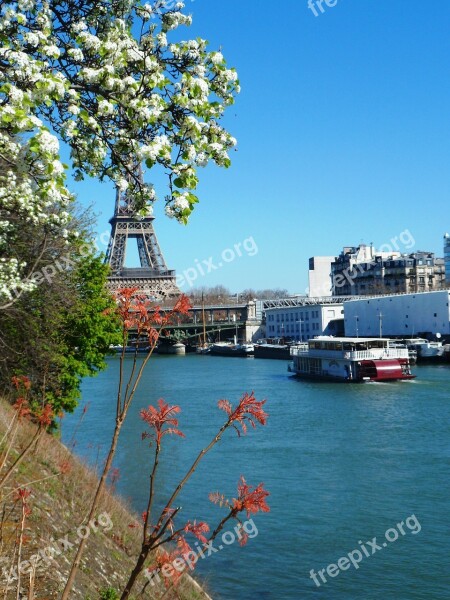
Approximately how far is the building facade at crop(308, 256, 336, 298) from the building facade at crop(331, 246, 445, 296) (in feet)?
89.7

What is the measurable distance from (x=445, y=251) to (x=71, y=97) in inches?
5885

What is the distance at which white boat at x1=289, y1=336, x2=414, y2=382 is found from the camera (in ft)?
168

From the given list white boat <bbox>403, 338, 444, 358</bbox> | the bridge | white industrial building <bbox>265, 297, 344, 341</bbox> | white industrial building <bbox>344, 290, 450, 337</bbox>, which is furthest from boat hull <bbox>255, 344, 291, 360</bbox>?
the bridge

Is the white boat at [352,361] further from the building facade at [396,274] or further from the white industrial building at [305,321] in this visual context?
the building facade at [396,274]

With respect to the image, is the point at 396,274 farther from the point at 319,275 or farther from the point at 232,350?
the point at 319,275

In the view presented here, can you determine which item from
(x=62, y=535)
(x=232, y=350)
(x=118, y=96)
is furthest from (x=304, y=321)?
(x=118, y=96)

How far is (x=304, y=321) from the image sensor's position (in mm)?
100312

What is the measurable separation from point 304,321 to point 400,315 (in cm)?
2055

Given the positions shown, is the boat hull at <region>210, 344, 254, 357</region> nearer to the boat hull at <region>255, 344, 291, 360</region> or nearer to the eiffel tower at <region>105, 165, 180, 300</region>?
the boat hull at <region>255, 344, 291, 360</region>

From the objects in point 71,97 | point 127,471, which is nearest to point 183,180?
point 71,97

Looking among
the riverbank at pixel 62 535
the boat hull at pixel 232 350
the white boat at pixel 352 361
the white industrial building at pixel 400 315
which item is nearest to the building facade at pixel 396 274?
the white industrial building at pixel 400 315

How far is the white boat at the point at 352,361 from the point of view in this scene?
5122 centimetres

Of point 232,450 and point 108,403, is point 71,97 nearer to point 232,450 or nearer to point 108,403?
point 232,450

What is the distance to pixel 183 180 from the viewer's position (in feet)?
17.9
